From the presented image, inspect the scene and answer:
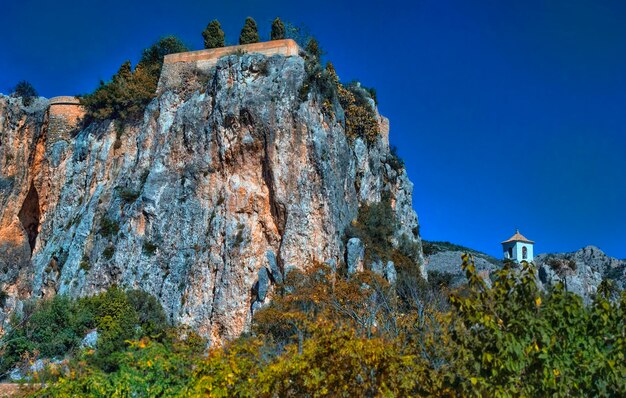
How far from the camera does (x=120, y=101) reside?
37.2m

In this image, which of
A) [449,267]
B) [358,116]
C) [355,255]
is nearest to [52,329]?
[355,255]

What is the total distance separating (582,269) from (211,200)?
3356cm

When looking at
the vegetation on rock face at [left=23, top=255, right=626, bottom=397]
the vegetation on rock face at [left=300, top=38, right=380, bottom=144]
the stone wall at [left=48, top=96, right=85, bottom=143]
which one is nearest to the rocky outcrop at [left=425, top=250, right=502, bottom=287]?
the vegetation on rock face at [left=300, top=38, right=380, bottom=144]

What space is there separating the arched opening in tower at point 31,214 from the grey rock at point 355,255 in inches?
811

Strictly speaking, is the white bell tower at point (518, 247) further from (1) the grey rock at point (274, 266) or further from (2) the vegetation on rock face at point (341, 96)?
(1) the grey rock at point (274, 266)

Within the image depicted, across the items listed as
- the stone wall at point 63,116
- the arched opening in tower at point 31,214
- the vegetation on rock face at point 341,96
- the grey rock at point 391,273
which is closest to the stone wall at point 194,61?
the vegetation on rock face at point 341,96

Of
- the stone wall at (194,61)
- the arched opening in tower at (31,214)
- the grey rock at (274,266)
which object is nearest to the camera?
the grey rock at (274,266)

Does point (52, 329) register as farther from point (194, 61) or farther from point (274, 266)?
point (194, 61)

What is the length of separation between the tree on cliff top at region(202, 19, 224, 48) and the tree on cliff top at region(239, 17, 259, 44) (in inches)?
60.8

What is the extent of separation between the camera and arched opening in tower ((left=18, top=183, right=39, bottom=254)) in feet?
132

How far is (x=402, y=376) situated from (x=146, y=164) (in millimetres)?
28615

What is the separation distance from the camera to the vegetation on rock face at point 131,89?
37031 millimetres

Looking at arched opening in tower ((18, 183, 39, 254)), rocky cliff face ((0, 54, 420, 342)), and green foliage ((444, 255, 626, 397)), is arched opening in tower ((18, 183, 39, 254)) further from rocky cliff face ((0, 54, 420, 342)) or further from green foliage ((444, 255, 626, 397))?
green foliage ((444, 255, 626, 397))

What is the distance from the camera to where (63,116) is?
4053 centimetres
